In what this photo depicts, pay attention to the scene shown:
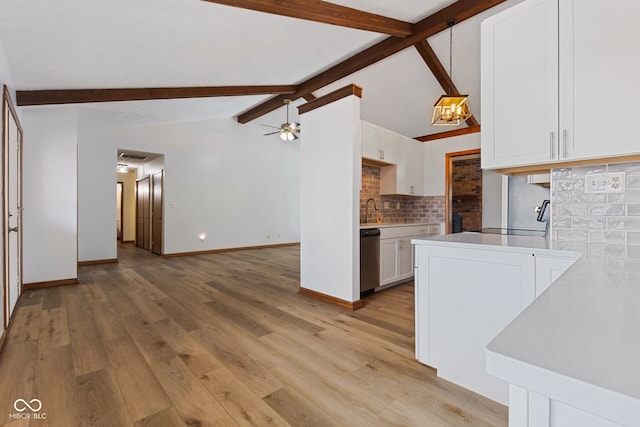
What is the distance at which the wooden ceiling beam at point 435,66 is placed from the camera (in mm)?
4090

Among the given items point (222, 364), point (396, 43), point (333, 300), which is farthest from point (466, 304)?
point (396, 43)

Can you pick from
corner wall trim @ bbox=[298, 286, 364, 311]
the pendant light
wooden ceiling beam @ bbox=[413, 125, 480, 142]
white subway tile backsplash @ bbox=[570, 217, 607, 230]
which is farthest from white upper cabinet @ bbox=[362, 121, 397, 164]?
white subway tile backsplash @ bbox=[570, 217, 607, 230]

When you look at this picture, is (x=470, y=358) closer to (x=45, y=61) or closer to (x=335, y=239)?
(x=335, y=239)

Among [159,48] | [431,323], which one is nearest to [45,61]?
[159,48]

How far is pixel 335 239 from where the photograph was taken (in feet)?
11.5

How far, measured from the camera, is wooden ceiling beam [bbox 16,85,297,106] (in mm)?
3355

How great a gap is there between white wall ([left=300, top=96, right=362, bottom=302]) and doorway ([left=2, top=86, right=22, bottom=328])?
2.84 metres

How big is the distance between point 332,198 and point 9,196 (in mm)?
3151

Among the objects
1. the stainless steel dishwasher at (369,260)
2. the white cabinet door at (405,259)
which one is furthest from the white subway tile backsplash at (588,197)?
the white cabinet door at (405,259)

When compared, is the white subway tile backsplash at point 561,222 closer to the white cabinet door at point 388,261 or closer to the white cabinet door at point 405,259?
the white cabinet door at point 388,261

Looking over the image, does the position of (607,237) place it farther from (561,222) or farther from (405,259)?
(405,259)

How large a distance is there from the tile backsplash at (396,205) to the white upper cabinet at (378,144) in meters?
0.36

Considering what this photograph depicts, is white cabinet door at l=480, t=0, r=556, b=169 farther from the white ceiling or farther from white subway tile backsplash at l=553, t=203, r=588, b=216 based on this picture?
the white ceiling

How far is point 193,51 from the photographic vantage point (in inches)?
121
